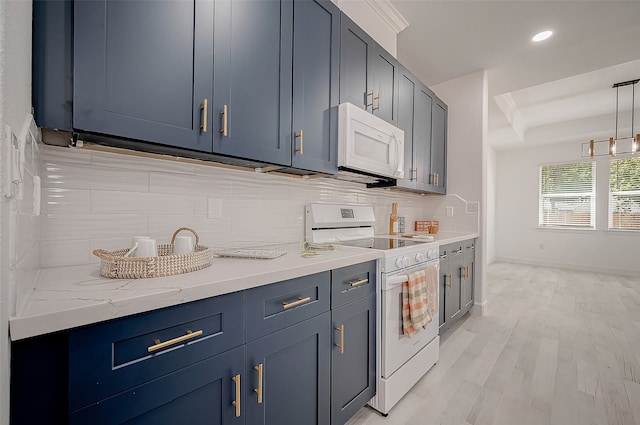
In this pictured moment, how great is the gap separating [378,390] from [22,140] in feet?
5.97

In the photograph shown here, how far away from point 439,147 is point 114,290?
10.7 ft

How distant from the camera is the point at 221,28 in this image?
118 cm

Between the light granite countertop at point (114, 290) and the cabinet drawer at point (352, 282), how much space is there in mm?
192

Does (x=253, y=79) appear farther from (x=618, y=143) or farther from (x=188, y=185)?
(x=618, y=143)

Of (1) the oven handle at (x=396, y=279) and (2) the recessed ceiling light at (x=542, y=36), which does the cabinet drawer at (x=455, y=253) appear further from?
(2) the recessed ceiling light at (x=542, y=36)

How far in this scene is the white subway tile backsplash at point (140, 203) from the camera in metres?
1.13

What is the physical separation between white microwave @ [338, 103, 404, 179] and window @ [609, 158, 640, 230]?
5621 mm

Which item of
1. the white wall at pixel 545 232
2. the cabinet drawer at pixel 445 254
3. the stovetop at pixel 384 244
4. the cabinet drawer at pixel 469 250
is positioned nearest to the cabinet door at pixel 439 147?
the cabinet drawer at pixel 469 250

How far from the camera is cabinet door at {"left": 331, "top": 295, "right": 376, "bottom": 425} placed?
1.33 meters

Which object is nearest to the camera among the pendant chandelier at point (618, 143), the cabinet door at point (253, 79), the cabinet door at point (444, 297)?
the cabinet door at point (253, 79)

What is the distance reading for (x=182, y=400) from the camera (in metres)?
0.82

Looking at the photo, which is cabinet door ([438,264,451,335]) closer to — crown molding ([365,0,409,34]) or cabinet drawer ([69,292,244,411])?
cabinet drawer ([69,292,244,411])

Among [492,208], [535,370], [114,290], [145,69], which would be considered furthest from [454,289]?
[492,208]

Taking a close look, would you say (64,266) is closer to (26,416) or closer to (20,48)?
(26,416)
